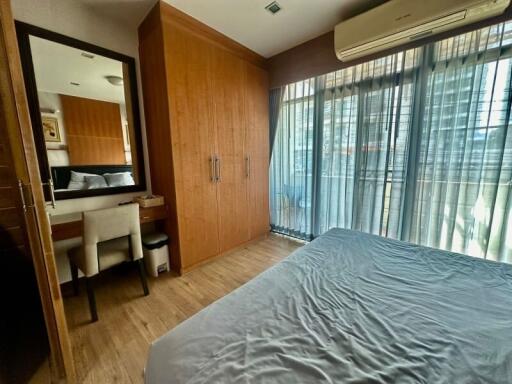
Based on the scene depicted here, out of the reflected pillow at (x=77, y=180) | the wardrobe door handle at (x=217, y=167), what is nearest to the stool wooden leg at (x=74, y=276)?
the reflected pillow at (x=77, y=180)

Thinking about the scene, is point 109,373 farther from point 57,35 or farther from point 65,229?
point 57,35

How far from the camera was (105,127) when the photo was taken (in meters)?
2.26

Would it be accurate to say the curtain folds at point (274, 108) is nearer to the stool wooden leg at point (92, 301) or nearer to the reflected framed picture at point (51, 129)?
the reflected framed picture at point (51, 129)

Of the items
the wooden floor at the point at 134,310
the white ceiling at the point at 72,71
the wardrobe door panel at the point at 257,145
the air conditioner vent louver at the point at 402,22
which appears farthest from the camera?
the wardrobe door panel at the point at 257,145

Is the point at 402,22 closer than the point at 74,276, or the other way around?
the point at 402,22

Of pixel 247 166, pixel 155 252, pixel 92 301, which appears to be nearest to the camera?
pixel 92 301

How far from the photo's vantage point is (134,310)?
1.80 m

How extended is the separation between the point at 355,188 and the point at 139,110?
2.65 metres

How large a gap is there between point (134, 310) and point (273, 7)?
3.00 m

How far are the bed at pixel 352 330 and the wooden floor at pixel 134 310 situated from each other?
0.83 metres

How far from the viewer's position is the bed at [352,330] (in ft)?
2.27

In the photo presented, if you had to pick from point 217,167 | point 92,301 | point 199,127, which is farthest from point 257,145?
point 92,301

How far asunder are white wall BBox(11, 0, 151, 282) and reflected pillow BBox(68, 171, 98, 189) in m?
0.14

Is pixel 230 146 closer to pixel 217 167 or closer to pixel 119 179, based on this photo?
pixel 217 167
